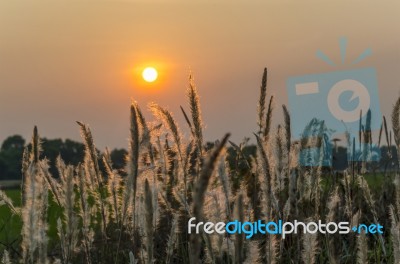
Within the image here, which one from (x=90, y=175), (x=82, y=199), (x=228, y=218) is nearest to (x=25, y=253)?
(x=82, y=199)

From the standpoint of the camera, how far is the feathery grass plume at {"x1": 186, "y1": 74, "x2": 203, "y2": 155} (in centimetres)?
159

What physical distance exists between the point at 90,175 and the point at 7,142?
107 ft

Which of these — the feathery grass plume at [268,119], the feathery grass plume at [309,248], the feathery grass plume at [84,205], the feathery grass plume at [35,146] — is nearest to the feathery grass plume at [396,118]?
the feathery grass plume at [268,119]

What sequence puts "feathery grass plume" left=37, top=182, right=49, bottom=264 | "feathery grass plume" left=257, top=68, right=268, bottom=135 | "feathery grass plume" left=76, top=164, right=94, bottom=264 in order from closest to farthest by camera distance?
"feathery grass plume" left=37, top=182, right=49, bottom=264
"feathery grass plume" left=76, top=164, right=94, bottom=264
"feathery grass plume" left=257, top=68, right=268, bottom=135

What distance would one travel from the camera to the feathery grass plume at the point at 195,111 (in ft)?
5.22

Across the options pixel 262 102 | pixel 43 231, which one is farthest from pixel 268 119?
pixel 43 231

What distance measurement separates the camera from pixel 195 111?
1.59 meters

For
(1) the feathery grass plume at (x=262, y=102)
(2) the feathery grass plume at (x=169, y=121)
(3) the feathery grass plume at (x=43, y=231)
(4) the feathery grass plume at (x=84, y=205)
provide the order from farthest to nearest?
(1) the feathery grass plume at (x=262, y=102)
(2) the feathery grass plume at (x=169, y=121)
(4) the feathery grass plume at (x=84, y=205)
(3) the feathery grass plume at (x=43, y=231)

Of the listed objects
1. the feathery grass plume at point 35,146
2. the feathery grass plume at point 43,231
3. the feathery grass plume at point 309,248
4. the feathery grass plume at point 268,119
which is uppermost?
the feathery grass plume at point 268,119

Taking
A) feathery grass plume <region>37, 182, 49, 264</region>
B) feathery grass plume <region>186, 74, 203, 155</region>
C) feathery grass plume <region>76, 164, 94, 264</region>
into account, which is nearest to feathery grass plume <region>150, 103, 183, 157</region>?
feathery grass plume <region>186, 74, 203, 155</region>

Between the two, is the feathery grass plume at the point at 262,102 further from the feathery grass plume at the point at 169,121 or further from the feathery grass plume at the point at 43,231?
the feathery grass plume at the point at 43,231

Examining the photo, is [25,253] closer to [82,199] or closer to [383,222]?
[82,199]

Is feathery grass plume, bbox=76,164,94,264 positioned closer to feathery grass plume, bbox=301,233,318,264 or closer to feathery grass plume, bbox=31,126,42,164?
feathery grass plume, bbox=31,126,42,164

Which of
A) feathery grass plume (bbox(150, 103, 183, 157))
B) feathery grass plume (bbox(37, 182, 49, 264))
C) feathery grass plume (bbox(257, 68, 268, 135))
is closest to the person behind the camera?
feathery grass plume (bbox(37, 182, 49, 264))
